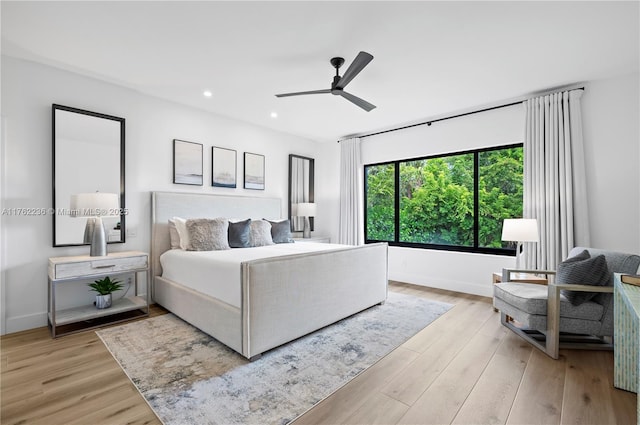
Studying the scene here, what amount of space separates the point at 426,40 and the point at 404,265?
11.6 ft

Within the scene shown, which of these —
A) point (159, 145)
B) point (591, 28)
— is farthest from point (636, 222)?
point (159, 145)

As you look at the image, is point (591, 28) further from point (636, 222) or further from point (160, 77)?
point (160, 77)

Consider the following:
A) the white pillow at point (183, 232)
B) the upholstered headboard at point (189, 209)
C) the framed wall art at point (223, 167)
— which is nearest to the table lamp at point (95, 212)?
the upholstered headboard at point (189, 209)

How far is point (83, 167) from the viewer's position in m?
3.29

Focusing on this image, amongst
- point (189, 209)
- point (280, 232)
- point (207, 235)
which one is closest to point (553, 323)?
point (280, 232)

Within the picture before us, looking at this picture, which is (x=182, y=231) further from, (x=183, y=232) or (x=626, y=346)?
(x=626, y=346)

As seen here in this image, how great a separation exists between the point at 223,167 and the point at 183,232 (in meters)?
1.35

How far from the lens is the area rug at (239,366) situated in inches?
70.1

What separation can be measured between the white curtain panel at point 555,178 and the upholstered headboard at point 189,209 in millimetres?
3879

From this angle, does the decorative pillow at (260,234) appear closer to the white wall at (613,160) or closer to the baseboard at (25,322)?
the baseboard at (25,322)

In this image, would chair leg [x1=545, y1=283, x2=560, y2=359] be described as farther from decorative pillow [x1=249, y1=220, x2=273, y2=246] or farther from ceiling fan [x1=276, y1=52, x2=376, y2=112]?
decorative pillow [x1=249, y1=220, x2=273, y2=246]

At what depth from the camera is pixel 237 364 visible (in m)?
2.29

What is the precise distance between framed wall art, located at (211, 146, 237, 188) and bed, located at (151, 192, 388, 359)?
488mm

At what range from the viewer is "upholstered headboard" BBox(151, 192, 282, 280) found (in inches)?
151
